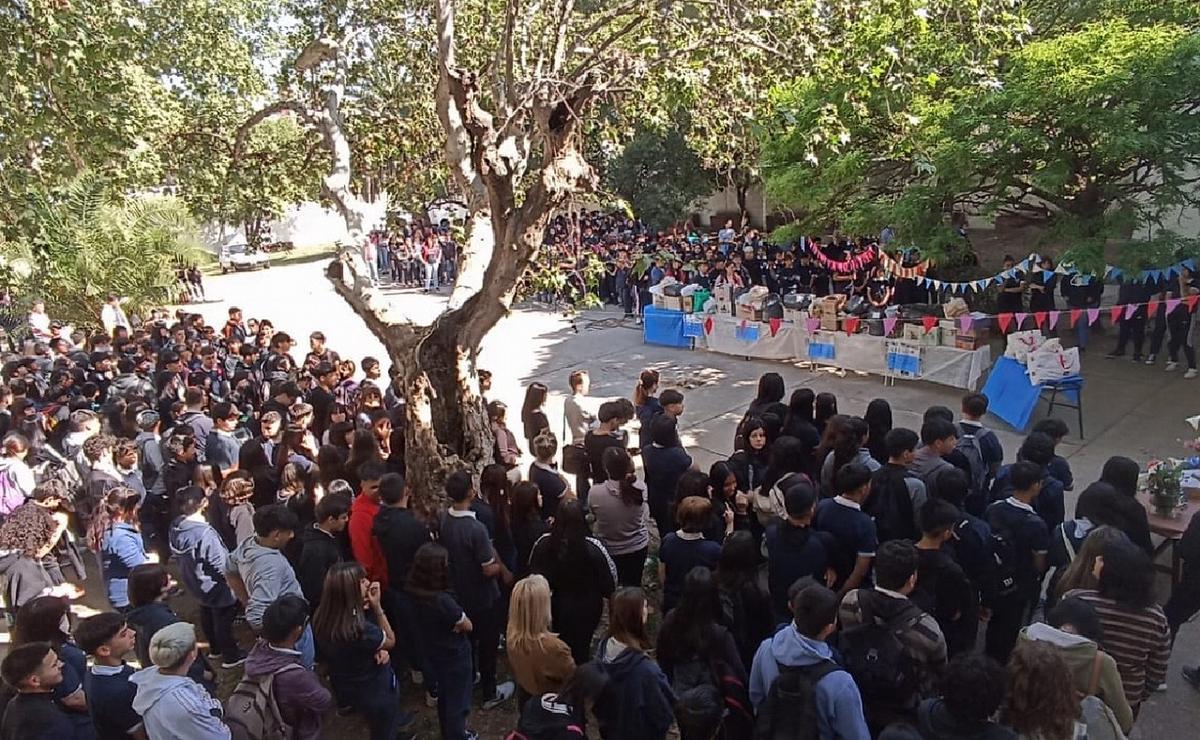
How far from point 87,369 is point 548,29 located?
7.04 meters

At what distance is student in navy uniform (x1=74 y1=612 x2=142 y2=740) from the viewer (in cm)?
360

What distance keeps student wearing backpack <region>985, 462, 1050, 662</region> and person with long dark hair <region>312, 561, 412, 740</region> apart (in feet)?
10.9

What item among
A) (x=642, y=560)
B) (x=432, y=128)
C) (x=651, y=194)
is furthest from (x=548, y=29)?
(x=651, y=194)

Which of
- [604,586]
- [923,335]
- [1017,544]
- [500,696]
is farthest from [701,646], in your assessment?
[923,335]

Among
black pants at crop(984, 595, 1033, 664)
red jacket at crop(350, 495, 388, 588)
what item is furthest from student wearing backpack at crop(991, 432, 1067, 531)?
red jacket at crop(350, 495, 388, 588)

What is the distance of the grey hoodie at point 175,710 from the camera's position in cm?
329

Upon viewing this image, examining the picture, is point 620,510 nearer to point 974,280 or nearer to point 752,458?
point 752,458

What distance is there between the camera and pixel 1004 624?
4.69m

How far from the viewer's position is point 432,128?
29.9 feet

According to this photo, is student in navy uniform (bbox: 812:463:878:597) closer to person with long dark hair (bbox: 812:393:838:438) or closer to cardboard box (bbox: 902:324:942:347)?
person with long dark hair (bbox: 812:393:838:438)

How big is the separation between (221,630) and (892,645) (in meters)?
4.45

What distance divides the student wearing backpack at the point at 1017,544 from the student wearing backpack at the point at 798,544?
0.93 metres

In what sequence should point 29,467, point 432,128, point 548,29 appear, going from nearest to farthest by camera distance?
point 29,467
point 548,29
point 432,128

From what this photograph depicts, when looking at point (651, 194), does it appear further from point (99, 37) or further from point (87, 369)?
point (99, 37)
